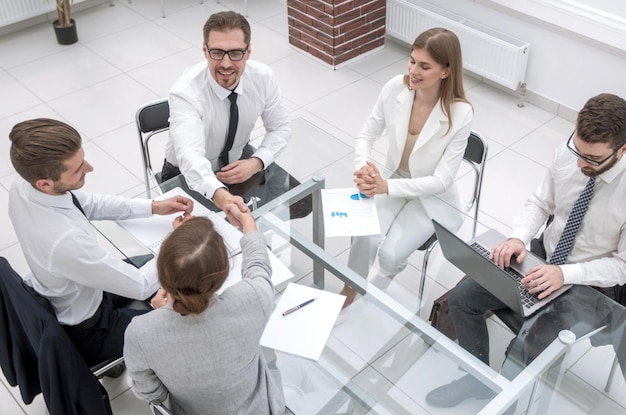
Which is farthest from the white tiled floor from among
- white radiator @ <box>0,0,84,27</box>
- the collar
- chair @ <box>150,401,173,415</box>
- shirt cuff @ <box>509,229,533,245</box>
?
chair @ <box>150,401,173,415</box>

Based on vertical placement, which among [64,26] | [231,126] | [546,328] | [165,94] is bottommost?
[165,94]

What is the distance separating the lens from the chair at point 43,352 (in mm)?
2283

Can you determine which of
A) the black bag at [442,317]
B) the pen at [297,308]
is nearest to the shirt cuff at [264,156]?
the pen at [297,308]

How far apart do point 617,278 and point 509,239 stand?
1.36 feet

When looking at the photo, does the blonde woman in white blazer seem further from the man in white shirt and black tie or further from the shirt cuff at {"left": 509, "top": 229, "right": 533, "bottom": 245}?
the man in white shirt and black tie

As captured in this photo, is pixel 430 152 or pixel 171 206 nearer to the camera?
pixel 171 206

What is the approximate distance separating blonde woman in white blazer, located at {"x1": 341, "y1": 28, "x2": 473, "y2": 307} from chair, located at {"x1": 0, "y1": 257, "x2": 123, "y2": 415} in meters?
1.08

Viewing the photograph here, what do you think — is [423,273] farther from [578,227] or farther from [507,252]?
[578,227]

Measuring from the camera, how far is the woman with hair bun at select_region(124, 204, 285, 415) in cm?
Result: 183

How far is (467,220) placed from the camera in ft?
9.52

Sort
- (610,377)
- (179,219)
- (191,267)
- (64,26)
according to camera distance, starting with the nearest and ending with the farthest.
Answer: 1. (191,267)
2. (610,377)
3. (179,219)
4. (64,26)

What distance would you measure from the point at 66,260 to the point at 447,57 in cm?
168

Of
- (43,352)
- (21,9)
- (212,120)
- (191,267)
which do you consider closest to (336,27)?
(212,120)

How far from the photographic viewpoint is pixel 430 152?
3.11 metres
